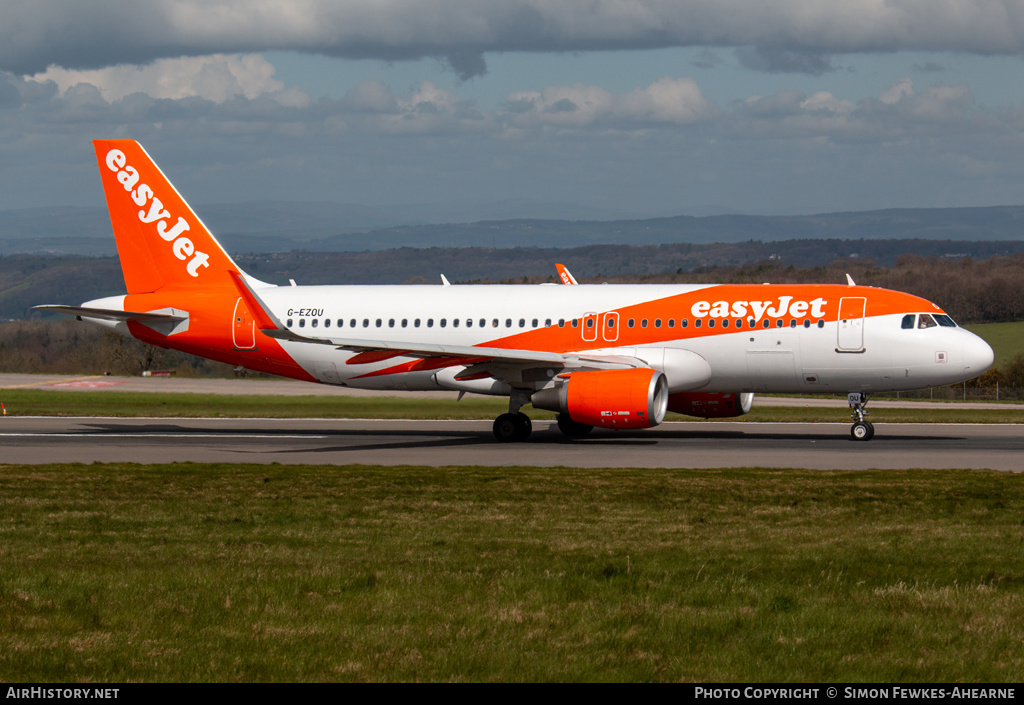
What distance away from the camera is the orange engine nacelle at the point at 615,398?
25.8 metres

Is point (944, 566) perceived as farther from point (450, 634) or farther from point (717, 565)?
point (450, 634)

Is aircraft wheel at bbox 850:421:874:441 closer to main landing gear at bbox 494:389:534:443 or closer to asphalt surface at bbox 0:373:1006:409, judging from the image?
main landing gear at bbox 494:389:534:443

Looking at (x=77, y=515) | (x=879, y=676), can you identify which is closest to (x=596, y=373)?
(x=77, y=515)

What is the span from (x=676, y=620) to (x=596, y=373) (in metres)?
17.5

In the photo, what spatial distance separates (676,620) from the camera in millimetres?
9195

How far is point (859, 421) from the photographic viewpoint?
28.7 m

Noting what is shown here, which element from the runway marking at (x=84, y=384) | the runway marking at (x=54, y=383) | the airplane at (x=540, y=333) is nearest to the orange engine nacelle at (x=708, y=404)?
the airplane at (x=540, y=333)

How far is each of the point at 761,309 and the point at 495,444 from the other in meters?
7.43

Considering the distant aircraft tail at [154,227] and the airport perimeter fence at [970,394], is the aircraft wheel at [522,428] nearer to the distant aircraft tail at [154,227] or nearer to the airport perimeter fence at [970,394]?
the distant aircraft tail at [154,227]

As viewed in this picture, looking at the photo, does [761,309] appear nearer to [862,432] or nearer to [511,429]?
[862,432]

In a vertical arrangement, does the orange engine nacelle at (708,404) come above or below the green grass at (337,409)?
above

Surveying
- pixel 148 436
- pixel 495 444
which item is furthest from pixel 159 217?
pixel 495 444

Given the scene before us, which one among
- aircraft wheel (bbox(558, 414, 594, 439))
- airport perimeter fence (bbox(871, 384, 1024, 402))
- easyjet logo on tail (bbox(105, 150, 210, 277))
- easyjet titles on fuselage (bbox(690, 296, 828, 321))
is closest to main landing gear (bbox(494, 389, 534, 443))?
aircraft wheel (bbox(558, 414, 594, 439))

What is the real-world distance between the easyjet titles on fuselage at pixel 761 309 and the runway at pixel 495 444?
317 cm
